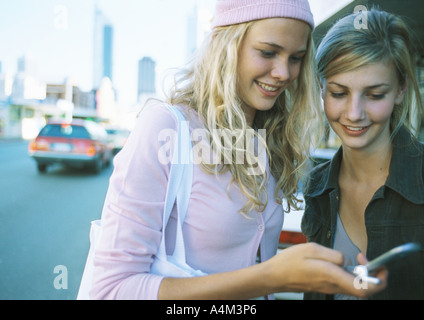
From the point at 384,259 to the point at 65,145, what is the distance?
11.5 meters

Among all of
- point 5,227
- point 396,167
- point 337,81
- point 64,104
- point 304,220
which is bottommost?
point 5,227

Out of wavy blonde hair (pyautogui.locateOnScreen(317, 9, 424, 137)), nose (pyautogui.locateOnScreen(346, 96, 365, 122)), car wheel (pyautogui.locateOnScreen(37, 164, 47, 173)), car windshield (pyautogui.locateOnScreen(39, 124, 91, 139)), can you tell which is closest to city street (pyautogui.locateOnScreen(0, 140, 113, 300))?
car wheel (pyautogui.locateOnScreen(37, 164, 47, 173))

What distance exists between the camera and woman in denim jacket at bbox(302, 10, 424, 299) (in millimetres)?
1625

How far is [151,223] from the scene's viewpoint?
116 centimetres

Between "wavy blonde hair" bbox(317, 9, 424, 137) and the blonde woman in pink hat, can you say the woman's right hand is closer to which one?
the blonde woman in pink hat

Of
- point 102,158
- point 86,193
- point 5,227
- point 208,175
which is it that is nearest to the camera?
point 208,175

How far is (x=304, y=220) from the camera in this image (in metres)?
2.15

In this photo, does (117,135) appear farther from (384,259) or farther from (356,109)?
(384,259)

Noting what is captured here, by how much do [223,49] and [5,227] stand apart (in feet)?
18.9

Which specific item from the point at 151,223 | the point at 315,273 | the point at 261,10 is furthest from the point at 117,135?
the point at 315,273

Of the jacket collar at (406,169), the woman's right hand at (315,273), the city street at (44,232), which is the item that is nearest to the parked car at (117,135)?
the city street at (44,232)

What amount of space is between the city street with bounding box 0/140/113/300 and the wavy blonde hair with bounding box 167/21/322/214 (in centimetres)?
135
